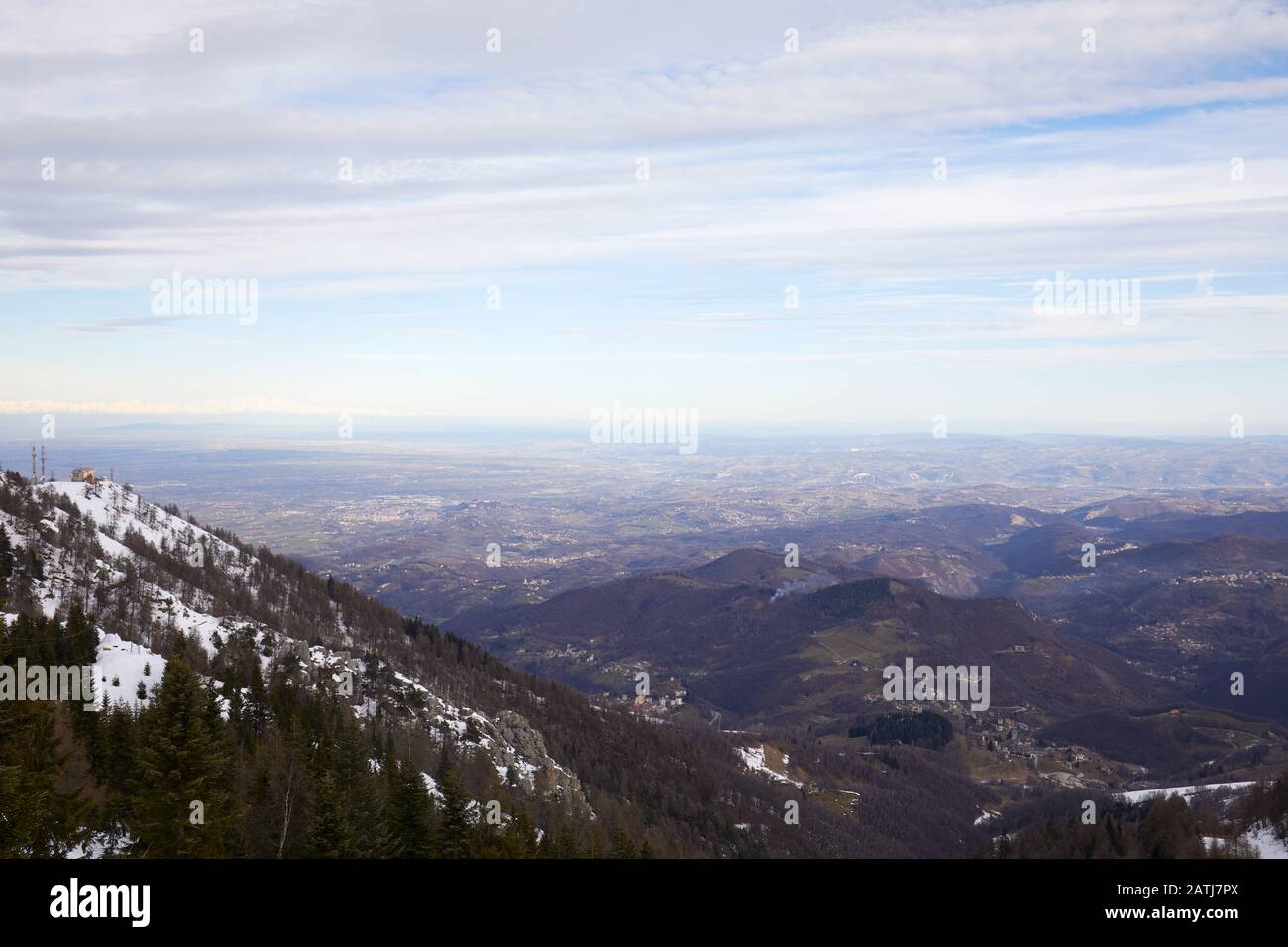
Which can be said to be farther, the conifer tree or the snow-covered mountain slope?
the snow-covered mountain slope

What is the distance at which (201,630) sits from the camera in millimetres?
122812
